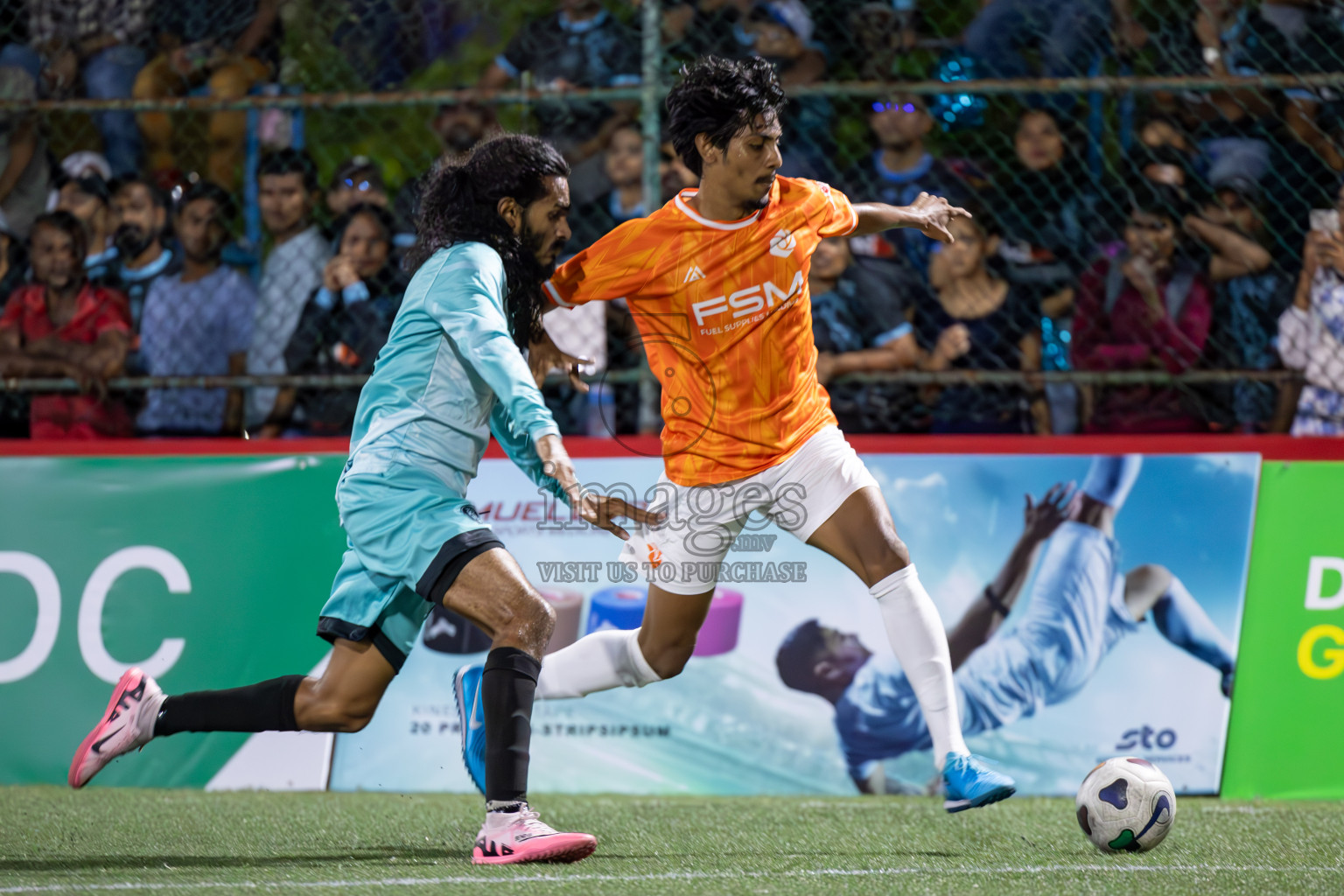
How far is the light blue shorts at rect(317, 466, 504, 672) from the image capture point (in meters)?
3.29

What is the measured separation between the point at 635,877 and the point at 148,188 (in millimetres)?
4344

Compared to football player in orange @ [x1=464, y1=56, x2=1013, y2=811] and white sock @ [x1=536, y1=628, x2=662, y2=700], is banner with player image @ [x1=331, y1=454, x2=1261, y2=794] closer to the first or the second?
white sock @ [x1=536, y1=628, x2=662, y2=700]

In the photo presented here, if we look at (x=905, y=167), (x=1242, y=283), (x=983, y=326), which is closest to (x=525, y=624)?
(x=983, y=326)

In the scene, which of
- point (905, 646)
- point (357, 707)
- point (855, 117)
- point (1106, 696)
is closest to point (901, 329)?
point (855, 117)

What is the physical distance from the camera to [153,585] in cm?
507

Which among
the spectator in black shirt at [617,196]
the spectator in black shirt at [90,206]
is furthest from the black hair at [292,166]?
the spectator in black shirt at [617,196]

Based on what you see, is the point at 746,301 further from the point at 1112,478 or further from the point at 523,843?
the point at 1112,478

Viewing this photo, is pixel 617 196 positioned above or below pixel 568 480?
above

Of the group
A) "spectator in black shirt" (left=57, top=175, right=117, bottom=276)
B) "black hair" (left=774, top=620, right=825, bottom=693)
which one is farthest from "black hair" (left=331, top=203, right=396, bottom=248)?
"black hair" (left=774, top=620, right=825, bottom=693)

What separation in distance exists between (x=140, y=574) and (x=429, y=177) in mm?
2255

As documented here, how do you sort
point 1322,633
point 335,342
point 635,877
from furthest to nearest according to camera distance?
point 335,342 < point 1322,633 < point 635,877

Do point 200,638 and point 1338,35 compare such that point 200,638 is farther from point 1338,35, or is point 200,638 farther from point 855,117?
point 1338,35

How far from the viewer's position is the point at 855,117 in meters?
5.82

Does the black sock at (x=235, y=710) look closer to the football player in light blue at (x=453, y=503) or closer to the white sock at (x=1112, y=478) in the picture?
the football player in light blue at (x=453, y=503)
